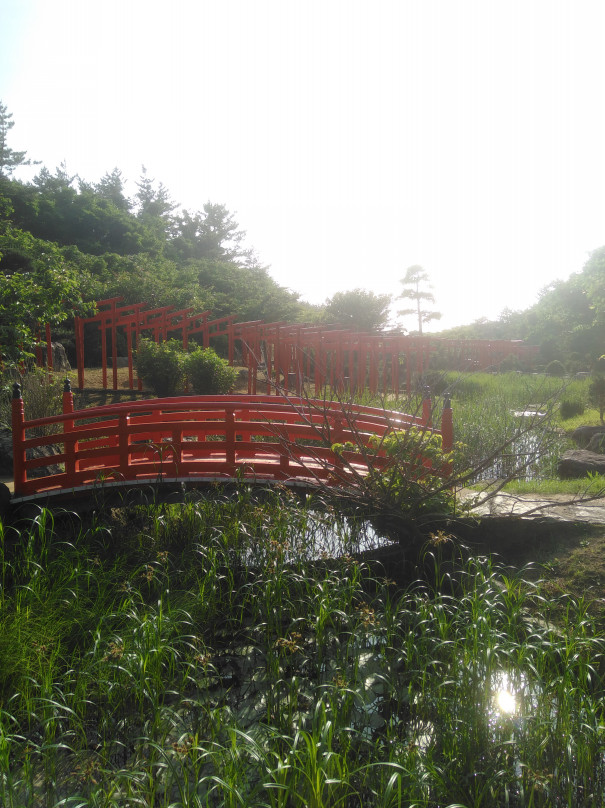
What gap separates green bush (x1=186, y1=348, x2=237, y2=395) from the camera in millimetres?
15336

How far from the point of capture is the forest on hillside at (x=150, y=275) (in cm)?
1350

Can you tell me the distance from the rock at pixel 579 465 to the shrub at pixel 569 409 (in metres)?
6.88

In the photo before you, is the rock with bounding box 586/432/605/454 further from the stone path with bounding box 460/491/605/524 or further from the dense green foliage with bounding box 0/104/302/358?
the dense green foliage with bounding box 0/104/302/358

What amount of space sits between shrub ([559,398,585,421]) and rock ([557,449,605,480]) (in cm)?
688

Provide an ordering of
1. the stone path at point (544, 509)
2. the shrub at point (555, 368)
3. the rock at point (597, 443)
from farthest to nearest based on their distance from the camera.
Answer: the shrub at point (555, 368), the rock at point (597, 443), the stone path at point (544, 509)

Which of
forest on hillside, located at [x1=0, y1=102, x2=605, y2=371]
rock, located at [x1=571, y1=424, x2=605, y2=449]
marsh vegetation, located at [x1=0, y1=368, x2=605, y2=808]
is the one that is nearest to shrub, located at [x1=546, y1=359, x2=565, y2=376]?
forest on hillside, located at [x1=0, y1=102, x2=605, y2=371]

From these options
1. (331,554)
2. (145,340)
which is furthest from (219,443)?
(145,340)

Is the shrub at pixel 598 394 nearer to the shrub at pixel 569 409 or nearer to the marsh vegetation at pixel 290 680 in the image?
the shrub at pixel 569 409

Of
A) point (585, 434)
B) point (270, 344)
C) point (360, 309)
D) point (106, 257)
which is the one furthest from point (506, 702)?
point (360, 309)

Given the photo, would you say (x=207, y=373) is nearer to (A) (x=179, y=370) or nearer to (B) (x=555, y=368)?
(A) (x=179, y=370)

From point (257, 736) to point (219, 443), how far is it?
4.06 metres

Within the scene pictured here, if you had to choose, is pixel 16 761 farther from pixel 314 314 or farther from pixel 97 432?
pixel 314 314

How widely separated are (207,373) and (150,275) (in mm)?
8797

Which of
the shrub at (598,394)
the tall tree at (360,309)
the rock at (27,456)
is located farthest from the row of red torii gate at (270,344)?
the tall tree at (360,309)
